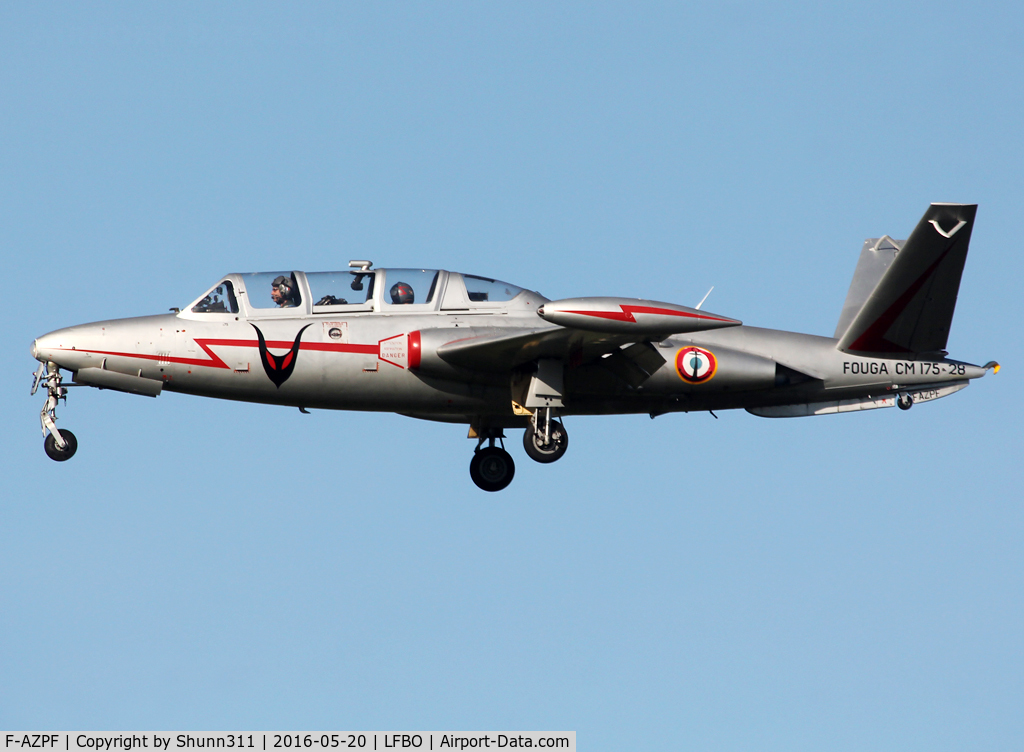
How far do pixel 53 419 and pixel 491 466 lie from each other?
24.9ft

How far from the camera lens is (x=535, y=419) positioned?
949 inches

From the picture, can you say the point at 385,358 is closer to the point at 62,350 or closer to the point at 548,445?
the point at 548,445

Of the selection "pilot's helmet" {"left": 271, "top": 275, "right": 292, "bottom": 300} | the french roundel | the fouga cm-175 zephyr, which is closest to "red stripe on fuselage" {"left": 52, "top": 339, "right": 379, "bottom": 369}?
the fouga cm-175 zephyr

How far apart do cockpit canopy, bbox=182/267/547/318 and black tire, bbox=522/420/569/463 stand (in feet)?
7.21

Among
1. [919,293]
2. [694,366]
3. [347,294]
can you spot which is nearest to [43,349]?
[347,294]

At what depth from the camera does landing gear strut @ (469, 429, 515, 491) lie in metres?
26.1

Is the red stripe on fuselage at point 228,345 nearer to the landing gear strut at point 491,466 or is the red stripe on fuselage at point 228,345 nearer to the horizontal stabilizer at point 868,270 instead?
the landing gear strut at point 491,466

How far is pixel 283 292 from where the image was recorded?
24500 mm

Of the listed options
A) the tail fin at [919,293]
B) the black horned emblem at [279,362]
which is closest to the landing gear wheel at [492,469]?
the black horned emblem at [279,362]

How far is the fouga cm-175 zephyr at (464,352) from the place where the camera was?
24000 millimetres

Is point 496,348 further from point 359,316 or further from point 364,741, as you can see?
point 364,741

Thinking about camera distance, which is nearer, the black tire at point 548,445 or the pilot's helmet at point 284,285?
the black tire at point 548,445

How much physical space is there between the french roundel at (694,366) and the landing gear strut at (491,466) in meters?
3.68
